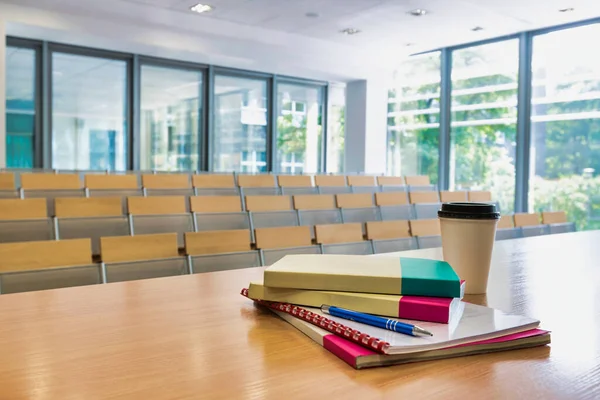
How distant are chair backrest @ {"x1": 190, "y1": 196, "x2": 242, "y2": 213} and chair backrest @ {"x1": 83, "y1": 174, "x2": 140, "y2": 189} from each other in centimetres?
91

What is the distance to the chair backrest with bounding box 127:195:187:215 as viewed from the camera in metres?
3.72

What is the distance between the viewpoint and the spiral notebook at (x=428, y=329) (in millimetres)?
606

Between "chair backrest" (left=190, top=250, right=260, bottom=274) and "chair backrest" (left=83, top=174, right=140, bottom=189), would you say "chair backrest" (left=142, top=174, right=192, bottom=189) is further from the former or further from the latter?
"chair backrest" (left=190, top=250, right=260, bottom=274)

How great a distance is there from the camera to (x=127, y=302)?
874 mm

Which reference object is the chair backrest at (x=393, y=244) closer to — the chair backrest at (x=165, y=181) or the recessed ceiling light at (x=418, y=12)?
the chair backrest at (x=165, y=181)

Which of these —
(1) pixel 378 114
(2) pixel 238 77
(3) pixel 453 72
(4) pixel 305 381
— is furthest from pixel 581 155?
(4) pixel 305 381

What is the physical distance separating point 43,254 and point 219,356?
82.0 inches

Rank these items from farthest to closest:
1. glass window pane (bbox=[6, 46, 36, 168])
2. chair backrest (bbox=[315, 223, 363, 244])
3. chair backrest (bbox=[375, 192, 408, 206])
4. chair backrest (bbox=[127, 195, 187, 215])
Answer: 1. glass window pane (bbox=[6, 46, 36, 168])
2. chair backrest (bbox=[375, 192, 408, 206])
3. chair backrest (bbox=[127, 195, 187, 215])
4. chair backrest (bbox=[315, 223, 363, 244])

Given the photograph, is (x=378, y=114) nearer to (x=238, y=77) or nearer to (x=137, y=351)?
(x=238, y=77)

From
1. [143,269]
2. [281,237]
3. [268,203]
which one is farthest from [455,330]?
[268,203]

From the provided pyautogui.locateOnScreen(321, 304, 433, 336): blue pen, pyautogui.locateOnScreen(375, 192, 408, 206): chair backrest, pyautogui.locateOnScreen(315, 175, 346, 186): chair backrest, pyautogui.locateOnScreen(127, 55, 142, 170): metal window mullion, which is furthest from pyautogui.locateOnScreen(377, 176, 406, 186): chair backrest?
pyautogui.locateOnScreen(321, 304, 433, 336): blue pen

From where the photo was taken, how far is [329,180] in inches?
235

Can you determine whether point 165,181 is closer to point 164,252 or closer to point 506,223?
point 164,252

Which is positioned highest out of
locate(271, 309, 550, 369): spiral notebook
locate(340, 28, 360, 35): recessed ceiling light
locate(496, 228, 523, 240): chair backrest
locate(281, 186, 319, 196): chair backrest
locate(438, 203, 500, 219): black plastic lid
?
locate(340, 28, 360, 35): recessed ceiling light
